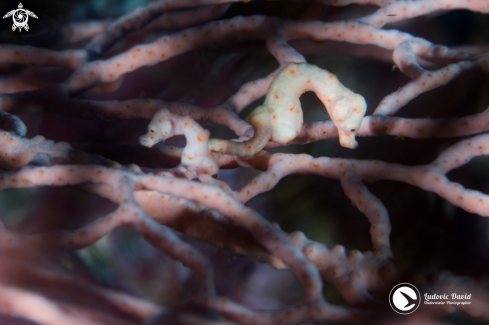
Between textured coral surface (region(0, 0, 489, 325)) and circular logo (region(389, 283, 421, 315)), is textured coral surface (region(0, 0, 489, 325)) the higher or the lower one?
the higher one

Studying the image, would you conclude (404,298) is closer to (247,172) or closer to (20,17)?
(247,172)

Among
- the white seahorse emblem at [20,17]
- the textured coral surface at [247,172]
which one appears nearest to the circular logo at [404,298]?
the textured coral surface at [247,172]

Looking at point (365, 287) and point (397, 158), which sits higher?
point (397, 158)

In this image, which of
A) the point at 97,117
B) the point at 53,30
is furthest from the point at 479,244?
the point at 53,30

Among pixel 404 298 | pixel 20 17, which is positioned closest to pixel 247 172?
pixel 404 298

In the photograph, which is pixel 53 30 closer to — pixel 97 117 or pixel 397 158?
pixel 97 117

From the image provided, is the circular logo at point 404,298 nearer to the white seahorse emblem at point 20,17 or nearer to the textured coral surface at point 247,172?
the textured coral surface at point 247,172

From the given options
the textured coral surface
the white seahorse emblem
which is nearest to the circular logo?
the textured coral surface

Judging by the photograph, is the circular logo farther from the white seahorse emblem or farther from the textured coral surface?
the white seahorse emblem

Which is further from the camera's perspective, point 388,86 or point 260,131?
point 388,86
